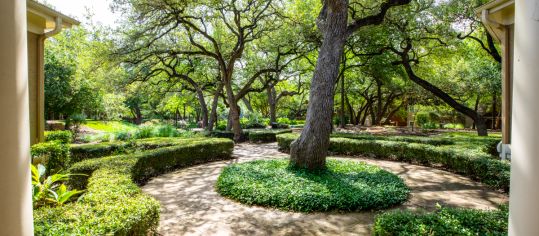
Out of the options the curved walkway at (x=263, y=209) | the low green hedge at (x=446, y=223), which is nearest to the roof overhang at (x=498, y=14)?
the curved walkway at (x=263, y=209)

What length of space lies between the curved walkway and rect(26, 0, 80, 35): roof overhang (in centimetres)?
424

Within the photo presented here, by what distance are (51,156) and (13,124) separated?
6.39 metres

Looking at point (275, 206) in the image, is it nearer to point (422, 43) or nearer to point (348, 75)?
point (422, 43)

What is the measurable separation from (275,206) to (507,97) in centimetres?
615

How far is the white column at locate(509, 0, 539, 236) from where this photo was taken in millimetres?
1344

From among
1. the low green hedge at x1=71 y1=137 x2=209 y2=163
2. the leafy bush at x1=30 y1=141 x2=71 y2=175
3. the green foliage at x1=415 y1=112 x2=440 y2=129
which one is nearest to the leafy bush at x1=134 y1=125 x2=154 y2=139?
the low green hedge at x1=71 y1=137 x2=209 y2=163

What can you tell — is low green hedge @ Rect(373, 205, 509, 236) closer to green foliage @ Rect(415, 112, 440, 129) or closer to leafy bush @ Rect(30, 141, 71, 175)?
leafy bush @ Rect(30, 141, 71, 175)

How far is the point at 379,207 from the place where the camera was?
5465mm

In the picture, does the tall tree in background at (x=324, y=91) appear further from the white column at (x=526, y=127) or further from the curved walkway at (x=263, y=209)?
the white column at (x=526, y=127)

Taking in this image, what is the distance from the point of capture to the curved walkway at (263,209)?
15.0 feet

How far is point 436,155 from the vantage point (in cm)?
940

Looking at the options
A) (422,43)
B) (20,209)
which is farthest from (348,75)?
(20,209)

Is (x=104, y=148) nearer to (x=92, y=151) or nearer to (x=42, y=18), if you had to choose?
(x=92, y=151)

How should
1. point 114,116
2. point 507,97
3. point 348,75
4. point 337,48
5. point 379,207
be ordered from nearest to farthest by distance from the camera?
point 379,207
point 507,97
point 337,48
point 348,75
point 114,116
